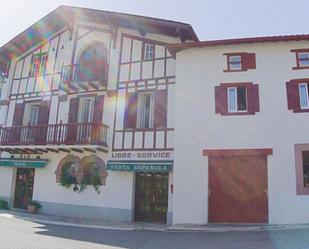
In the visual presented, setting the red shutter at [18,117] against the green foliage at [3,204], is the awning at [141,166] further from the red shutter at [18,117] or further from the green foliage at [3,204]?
the green foliage at [3,204]

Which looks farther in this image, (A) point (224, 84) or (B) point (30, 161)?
(B) point (30, 161)

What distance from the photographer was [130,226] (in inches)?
539

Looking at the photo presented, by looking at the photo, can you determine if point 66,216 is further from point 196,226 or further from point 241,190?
point 241,190

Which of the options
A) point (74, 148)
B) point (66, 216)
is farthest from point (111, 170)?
point (66, 216)

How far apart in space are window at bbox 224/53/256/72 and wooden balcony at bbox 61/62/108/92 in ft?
21.1

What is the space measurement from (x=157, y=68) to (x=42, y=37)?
8404 mm

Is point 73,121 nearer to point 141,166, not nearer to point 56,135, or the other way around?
point 56,135

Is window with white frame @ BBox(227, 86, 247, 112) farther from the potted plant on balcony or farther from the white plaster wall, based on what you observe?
the potted plant on balcony

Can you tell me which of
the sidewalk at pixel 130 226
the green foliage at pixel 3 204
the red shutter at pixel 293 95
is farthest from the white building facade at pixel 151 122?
the sidewalk at pixel 130 226

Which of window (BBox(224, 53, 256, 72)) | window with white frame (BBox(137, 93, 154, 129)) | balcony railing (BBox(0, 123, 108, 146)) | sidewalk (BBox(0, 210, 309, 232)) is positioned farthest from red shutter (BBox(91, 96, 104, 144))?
window (BBox(224, 53, 256, 72))

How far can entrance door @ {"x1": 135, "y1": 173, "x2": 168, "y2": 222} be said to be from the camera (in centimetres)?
1505

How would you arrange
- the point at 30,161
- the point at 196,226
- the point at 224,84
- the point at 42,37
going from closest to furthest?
1. the point at 196,226
2. the point at 224,84
3. the point at 30,161
4. the point at 42,37

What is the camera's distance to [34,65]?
65.7ft

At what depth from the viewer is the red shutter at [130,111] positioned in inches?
632
